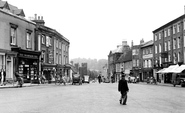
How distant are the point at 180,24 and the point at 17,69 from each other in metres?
28.1

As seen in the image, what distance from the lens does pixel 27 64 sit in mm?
35031

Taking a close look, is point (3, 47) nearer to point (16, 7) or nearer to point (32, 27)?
point (32, 27)

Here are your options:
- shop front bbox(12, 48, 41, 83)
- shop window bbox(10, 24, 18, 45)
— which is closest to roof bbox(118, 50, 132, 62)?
shop front bbox(12, 48, 41, 83)

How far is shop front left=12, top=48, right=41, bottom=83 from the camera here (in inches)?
1275

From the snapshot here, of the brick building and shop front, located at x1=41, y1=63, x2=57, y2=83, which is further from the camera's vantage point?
the brick building

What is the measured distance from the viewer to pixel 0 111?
9.77 meters

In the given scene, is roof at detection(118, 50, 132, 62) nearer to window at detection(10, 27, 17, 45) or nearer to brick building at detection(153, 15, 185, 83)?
brick building at detection(153, 15, 185, 83)

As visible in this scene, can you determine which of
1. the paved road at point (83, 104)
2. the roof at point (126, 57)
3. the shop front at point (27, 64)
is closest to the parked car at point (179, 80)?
the shop front at point (27, 64)

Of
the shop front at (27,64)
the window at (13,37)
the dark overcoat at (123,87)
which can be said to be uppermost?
the window at (13,37)

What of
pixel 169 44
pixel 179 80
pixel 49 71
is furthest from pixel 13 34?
A: pixel 169 44

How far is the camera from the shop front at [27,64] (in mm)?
32391

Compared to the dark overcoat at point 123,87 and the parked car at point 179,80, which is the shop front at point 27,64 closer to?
the parked car at point 179,80

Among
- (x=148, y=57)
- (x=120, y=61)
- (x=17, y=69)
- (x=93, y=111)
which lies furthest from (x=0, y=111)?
(x=120, y=61)

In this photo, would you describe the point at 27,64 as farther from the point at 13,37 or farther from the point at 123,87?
the point at 123,87
